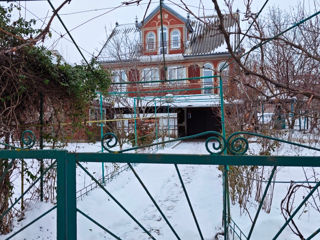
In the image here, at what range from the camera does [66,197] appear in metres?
1.42

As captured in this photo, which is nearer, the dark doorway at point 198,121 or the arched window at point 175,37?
the arched window at point 175,37

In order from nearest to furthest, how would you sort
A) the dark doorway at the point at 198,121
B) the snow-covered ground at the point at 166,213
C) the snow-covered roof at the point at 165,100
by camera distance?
the snow-covered ground at the point at 166,213 → the snow-covered roof at the point at 165,100 → the dark doorway at the point at 198,121

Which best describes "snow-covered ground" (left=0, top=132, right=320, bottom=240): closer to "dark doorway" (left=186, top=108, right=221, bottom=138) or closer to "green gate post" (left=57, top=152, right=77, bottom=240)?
"green gate post" (left=57, top=152, right=77, bottom=240)

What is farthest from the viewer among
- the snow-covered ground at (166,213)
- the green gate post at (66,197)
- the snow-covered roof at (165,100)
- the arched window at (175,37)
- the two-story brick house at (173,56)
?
the arched window at (175,37)

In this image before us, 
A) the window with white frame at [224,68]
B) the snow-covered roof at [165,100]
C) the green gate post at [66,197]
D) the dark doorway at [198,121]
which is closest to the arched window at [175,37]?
the dark doorway at [198,121]

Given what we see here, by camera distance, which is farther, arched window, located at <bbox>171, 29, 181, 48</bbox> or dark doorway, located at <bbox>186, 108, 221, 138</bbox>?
dark doorway, located at <bbox>186, 108, 221, 138</bbox>

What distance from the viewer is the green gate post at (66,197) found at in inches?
55.5

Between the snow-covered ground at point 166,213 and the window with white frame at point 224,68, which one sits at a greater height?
the window with white frame at point 224,68

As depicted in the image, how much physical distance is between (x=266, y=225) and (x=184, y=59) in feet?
41.7

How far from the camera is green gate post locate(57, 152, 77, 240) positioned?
4.63 ft

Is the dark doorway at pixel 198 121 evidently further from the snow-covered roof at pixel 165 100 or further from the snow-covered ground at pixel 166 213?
the snow-covered ground at pixel 166 213

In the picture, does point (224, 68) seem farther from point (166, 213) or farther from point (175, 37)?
point (175, 37)

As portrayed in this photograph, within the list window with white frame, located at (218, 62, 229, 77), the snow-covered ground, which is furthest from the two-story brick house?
the snow-covered ground

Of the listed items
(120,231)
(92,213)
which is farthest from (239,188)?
(92,213)
